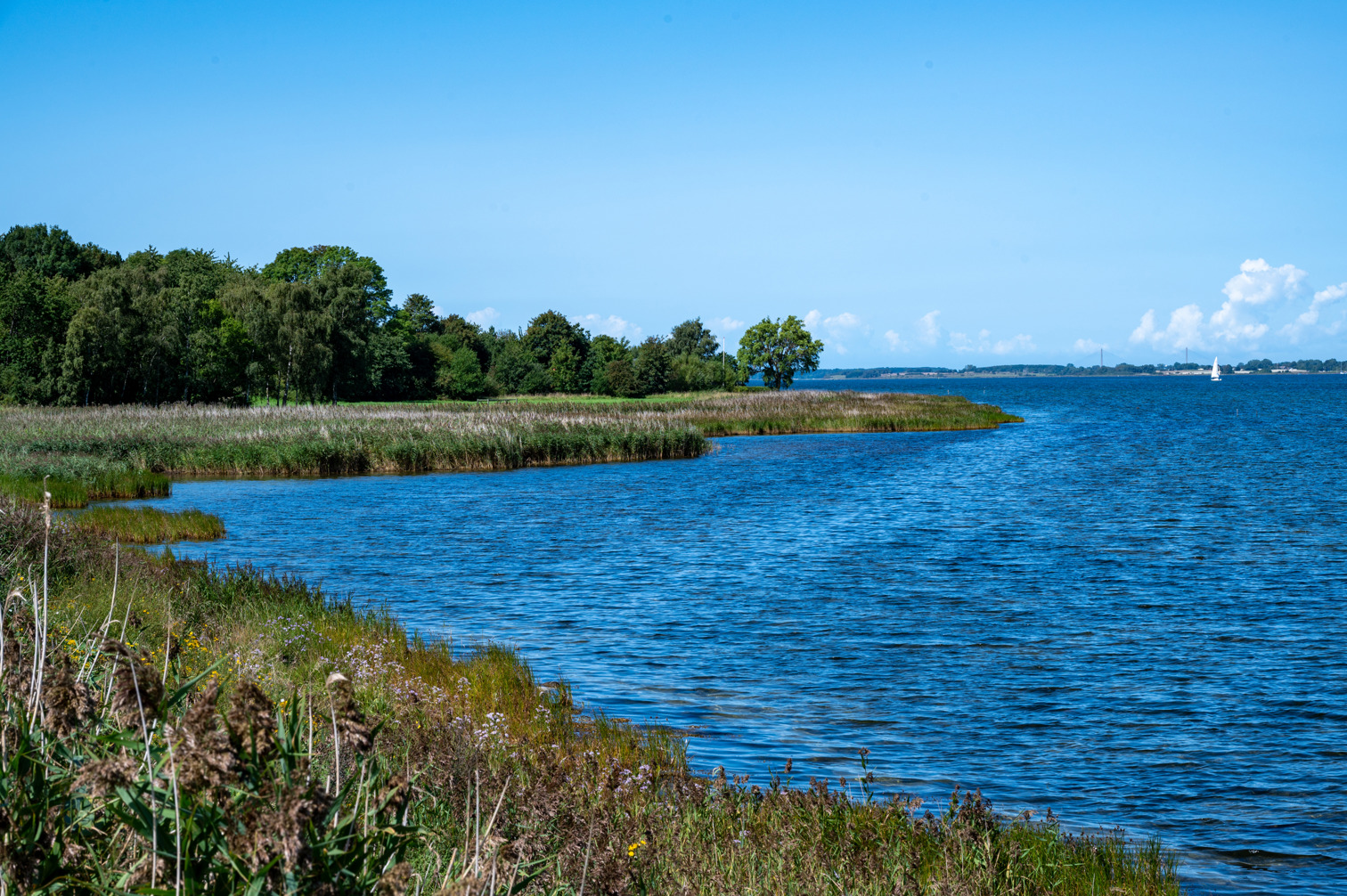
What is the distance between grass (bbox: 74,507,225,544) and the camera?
22406 mm

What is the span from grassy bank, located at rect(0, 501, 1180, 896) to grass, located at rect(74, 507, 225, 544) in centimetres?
789

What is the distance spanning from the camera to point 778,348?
429ft

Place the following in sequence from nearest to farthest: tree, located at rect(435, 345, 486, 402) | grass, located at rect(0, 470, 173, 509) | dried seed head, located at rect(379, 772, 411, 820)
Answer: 1. dried seed head, located at rect(379, 772, 411, 820)
2. grass, located at rect(0, 470, 173, 509)
3. tree, located at rect(435, 345, 486, 402)

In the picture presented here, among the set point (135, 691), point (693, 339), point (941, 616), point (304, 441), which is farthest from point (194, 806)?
point (693, 339)

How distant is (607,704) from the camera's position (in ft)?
38.3

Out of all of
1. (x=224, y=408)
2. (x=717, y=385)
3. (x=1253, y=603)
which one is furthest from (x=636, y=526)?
(x=717, y=385)

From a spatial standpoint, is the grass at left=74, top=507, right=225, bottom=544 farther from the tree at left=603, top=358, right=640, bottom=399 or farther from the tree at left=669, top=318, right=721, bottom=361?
the tree at left=669, top=318, right=721, bottom=361

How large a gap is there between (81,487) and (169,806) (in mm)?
30724

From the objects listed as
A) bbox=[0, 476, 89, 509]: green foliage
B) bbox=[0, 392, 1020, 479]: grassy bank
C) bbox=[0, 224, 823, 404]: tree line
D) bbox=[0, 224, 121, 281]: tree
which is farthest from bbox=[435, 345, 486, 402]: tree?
bbox=[0, 476, 89, 509]: green foliage

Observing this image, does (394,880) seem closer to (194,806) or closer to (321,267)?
(194,806)

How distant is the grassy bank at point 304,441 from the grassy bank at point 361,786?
22.7 meters

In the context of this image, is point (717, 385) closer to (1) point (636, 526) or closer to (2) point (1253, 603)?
(1) point (636, 526)

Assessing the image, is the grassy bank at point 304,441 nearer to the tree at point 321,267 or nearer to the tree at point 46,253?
the tree at point 46,253

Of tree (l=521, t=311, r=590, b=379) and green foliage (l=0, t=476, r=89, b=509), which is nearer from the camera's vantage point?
green foliage (l=0, t=476, r=89, b=509)
